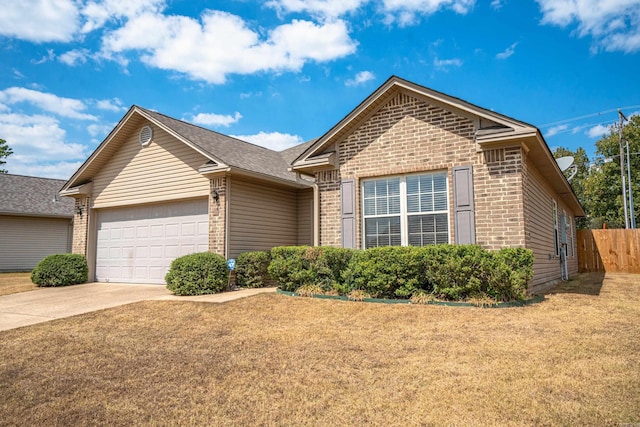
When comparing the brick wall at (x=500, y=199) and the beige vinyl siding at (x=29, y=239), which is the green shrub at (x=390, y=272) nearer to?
the brick wall at (x=500, y=199)

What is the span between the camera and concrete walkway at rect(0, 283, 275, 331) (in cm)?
842

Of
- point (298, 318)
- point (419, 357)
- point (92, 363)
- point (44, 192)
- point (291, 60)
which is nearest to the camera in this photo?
point (419, 357)

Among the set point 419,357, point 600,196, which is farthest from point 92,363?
point 600,196

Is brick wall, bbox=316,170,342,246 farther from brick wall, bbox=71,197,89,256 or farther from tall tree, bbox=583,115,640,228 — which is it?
tall tree, bbox=583,115,640,228

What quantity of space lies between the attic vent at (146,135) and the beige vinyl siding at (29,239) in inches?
473

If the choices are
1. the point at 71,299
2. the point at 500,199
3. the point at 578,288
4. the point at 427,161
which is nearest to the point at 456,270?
the point at 500,199

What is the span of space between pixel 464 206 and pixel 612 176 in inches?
1267

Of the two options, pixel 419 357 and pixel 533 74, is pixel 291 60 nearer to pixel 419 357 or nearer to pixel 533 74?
pixel 419 357

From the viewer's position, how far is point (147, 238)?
45.0ft

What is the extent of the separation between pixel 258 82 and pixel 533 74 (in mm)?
12236

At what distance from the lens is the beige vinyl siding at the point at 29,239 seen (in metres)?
20.7

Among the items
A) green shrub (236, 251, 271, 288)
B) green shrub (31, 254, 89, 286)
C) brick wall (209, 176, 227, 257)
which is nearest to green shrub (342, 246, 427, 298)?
green shrub (236, 251, 271, 288)

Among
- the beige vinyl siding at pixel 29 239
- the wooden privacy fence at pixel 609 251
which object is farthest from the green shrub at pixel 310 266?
the beige vinyl siding at pixel 29 239

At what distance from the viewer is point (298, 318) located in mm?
7125
